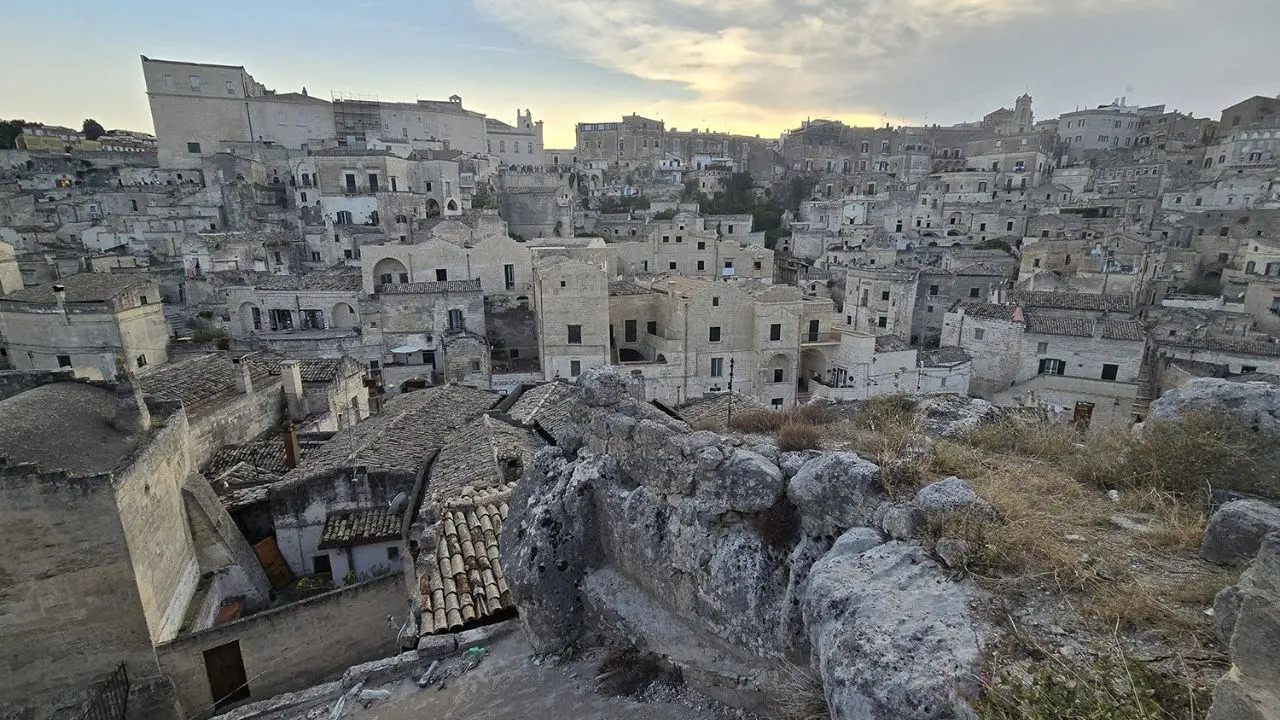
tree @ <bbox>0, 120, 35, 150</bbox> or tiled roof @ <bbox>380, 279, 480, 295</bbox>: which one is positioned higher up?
tree @ <bbox>0, 120, 35, 150</bbox>

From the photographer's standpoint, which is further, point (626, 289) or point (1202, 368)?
point (626, 289)

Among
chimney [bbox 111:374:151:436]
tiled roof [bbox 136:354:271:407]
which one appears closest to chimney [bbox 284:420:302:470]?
tiled roof [bbox 136:354:271:407]

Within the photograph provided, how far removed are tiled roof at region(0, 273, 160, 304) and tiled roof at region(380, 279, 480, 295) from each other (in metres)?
8.74

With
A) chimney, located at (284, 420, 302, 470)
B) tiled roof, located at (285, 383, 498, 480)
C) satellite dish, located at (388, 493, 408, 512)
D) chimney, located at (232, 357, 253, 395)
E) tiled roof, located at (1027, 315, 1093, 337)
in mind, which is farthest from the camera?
tiled roof, located at (1027, 315, 1093, 337)

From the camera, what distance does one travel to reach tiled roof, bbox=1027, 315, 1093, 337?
25.8 m

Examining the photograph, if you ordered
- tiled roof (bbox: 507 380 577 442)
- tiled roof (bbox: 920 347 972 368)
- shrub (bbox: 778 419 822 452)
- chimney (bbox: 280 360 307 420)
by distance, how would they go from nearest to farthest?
1. shrub (bbox: 778 419 822 452)
2. tiled roof (bbox: 507 380 577 442)
3. chimney (bbox: 280 360 307 420)
4. tiled roof (bbox: 920 347 972 368)

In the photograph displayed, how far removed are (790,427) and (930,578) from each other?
376cm

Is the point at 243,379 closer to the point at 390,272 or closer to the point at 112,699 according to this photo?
the point at 112,699

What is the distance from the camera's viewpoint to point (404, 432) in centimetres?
1482

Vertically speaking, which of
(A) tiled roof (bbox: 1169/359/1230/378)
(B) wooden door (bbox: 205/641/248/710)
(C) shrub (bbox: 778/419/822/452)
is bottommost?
(B) wooden door (bbox: 205/641/248/710)

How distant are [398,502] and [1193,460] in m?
12.3

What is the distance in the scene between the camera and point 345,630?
9.89 metres

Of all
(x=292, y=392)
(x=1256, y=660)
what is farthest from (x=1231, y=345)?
(x=292, y=392)

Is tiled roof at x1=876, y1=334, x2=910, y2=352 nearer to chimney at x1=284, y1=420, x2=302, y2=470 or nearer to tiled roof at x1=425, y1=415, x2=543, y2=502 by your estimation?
tiled roof at x1=425, y1=415, x2=543, y2=502
